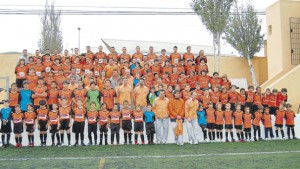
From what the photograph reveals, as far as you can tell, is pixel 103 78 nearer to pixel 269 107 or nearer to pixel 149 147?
Answer: pixel 149 147

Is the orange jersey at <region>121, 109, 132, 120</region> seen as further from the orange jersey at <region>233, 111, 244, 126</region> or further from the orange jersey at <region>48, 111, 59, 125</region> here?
the orange jersey at <region>233, 111, 244, 126</region>

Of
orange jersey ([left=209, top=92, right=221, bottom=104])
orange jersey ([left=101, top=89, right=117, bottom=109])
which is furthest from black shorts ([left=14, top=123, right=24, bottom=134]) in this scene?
orange jersey ([left=209, top=92, right=221, bottom=104])

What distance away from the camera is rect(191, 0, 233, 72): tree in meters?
24.8

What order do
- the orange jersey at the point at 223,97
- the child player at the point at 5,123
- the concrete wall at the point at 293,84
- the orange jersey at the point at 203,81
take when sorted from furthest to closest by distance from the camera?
the concrete wall at the point at 293,84 → the orange jersey at the point at 203,81 → the orange jersey at the point at 223,97 → the child player at the point at 5,123

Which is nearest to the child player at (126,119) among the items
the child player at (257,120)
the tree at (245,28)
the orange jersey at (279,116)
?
the child player at (257,120)

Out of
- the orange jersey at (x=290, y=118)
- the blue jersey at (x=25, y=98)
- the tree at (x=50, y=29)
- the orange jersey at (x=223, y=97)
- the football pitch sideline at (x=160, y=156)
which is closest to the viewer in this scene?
the football pitch sideline at (x=160, y=156)

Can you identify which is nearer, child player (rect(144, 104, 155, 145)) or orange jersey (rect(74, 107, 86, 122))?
orange jersey (rect(74, 107, 86, 122))

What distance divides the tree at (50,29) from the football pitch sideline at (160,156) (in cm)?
2310

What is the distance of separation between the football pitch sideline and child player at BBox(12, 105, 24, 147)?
1.59 feet

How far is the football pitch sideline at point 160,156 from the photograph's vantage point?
798 centimetres

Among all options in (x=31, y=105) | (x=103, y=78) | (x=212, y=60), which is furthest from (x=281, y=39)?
(x=31, y=105)

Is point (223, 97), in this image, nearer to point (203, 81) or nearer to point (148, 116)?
point (203, 81)

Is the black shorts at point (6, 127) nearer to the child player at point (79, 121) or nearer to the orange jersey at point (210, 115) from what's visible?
the child player at point (79, 121)

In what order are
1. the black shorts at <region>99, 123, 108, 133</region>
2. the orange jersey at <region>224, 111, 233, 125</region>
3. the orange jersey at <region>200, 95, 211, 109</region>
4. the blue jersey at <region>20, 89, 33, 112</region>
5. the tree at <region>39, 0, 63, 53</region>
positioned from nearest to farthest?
the black shorts at <region>99, 123, 108, 133</region> < the blue jersey at <region>20, 89, 33, 112</region> < the orange jersey at <region>224, 111, 233, 125</region> < the orange jersey at <region>200, 95, 211, 109</region> < the tree at <region>39, 0, 63, 53</region>
